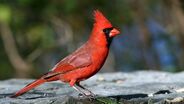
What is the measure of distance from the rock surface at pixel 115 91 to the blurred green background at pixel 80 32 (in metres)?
3.84

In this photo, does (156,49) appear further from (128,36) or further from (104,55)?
(104,55)

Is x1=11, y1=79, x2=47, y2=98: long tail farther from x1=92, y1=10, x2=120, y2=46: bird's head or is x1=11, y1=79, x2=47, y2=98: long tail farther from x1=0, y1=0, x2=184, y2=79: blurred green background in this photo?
x1=0, y1=0, x2=184, y2=79: blurred green background

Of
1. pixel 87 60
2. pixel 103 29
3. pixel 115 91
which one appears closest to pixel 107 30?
pixel 103 29

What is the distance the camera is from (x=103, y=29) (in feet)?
18.3

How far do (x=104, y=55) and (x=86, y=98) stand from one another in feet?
1.60

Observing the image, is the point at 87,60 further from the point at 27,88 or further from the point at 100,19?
the point at 27,88

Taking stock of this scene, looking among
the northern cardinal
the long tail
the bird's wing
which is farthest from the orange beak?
the long tail

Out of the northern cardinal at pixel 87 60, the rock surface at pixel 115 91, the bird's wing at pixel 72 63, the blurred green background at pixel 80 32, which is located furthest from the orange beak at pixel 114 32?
the blurred green background at pixel 80 32

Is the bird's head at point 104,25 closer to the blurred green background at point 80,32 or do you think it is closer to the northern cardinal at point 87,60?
the northern cardinal at point 87,60

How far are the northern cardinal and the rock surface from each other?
137 mm

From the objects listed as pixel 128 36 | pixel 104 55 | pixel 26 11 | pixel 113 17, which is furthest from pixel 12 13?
pixel 104 55

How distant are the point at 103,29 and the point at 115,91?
70 centimetres

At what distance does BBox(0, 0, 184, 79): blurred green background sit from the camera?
11359mm

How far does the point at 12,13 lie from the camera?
11.1m
